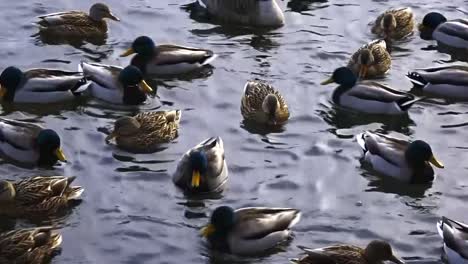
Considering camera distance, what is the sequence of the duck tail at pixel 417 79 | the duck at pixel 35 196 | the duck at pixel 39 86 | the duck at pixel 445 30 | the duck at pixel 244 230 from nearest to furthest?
the duck at pixel 244 230
the duck at pixel 35 196
the duck at pixel 39 86
the duck tail at pixel 417 79
the duck at pixel 445 30

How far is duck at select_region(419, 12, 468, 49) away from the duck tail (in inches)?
65.6

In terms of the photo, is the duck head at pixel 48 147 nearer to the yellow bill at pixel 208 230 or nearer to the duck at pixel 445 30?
the yellow bill at pixel 208 230

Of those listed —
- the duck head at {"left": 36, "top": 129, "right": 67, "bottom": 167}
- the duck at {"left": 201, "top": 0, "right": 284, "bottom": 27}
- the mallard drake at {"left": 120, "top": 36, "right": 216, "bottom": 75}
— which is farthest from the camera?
the duck at {"left": 201, "top": 0, "right": 284, "bottom": 27}

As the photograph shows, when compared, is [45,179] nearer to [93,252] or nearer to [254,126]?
[93,252]

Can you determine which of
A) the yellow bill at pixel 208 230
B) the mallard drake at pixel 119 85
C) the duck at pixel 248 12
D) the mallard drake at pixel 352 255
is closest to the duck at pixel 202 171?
the yellow bill at pixel 208 230

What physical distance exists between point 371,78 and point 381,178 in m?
2.74

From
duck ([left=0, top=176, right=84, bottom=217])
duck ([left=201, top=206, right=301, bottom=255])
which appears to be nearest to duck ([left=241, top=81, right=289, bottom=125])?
duck ([left=201, top=206, right=301, bottom=255])

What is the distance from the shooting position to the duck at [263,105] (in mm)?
13180

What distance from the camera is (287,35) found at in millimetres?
15945

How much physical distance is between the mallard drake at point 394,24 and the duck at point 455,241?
17.7 feet

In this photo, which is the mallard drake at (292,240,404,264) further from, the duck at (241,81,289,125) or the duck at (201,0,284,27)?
the duck at (201,0,284,27)

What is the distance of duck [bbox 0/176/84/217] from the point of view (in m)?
11.0

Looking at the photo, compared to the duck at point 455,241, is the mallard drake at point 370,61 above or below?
above

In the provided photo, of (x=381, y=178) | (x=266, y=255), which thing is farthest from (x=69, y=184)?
(x=381, y=178)
